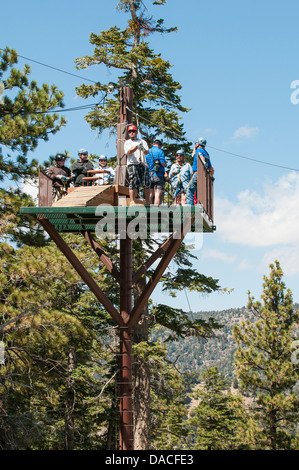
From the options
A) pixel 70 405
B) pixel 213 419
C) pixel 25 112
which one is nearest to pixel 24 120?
pixel 25 112

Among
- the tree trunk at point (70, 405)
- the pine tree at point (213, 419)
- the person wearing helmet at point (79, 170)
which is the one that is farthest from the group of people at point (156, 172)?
the pine tree at point (213, 419)

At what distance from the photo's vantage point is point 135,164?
1156 cm

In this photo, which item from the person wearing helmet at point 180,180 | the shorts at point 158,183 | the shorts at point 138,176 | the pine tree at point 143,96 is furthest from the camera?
the pine tree at point 143,96

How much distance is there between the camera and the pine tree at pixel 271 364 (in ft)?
98.4

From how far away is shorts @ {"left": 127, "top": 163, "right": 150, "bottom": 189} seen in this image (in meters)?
11.5

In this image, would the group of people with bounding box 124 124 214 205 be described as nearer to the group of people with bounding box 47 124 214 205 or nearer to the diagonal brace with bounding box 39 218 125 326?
the group of people with bounding box 47 124 214 205

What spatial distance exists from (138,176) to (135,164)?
24 cm

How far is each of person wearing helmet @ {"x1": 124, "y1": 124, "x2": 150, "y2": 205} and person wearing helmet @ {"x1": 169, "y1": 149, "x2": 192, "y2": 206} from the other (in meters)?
0.67

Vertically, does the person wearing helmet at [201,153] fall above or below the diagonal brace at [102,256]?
above

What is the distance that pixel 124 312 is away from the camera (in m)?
13.0

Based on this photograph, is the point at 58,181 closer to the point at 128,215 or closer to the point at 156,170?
the point at 128,215

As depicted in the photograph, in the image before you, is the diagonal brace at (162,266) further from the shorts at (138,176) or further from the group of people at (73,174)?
the group of people at (73,174)
